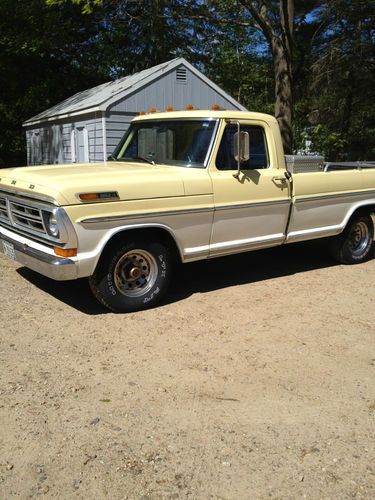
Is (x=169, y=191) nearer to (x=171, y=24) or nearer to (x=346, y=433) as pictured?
(x=346, y=433)

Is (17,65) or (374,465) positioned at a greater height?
(17,65)

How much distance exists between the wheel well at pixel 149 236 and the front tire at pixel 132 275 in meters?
0.04

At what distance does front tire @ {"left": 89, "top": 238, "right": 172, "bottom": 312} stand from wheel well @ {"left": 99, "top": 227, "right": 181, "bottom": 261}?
4cm

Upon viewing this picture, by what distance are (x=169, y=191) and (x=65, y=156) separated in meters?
11.7

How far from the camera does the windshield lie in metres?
5.34

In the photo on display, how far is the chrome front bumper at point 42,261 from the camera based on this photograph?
4.41m

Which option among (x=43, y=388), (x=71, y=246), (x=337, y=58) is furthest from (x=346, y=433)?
(x=337, y=58)

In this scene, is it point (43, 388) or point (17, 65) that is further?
point (17, 65)

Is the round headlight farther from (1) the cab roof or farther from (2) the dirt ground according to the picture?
(1) the cab roof

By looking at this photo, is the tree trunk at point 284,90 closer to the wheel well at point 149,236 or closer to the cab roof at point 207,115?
the cab roof at point 207,115

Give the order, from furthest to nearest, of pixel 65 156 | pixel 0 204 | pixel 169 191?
1. pixel 65 156
2. pixel 0 204
3. pixel 169 191

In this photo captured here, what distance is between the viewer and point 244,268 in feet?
22.6

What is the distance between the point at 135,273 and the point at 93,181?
1029 mm

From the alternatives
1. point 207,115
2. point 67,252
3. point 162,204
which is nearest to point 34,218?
point 67,252
